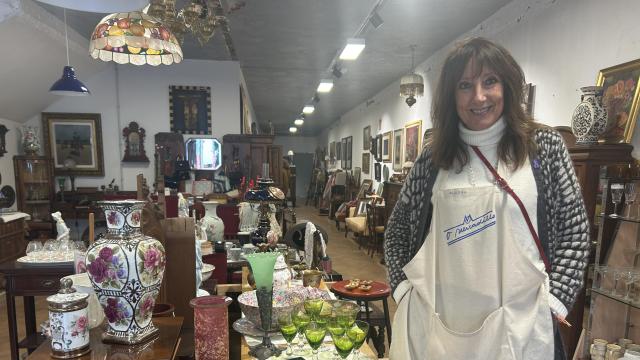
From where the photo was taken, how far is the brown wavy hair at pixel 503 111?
1.12 metres

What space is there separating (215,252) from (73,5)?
77.2 inches

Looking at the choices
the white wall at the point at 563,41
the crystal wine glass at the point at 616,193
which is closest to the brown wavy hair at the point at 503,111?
the crystal wine glass at the point at 616,193

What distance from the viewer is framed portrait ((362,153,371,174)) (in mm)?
8816

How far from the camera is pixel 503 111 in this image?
1.15 metres

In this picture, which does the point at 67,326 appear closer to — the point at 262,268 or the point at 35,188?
the point at 262,268

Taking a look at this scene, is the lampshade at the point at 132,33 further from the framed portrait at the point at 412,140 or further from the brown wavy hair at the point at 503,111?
the framed portrait at the point at 412,140

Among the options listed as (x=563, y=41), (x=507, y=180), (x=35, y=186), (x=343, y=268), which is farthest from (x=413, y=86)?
(x=35, y=186)

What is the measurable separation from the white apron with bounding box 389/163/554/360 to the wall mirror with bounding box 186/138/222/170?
528cm

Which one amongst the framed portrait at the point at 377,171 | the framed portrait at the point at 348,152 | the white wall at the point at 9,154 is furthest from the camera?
the framed portrait at the point at 348,152

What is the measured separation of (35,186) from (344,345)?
581 centimetres

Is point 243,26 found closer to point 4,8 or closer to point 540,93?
point 4,8

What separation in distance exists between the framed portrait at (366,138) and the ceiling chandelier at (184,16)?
624cm

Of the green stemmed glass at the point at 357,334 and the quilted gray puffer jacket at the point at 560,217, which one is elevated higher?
the quilted gray puffer jacket at the point at 560,217

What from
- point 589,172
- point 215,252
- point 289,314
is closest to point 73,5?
point 289,314
